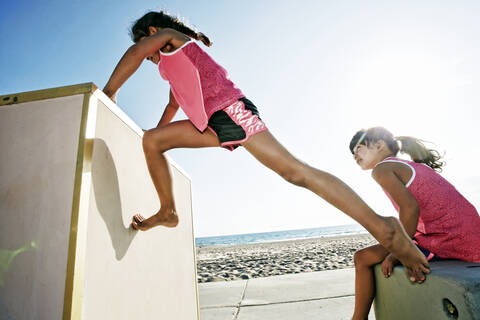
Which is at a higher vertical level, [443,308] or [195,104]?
[195,104]

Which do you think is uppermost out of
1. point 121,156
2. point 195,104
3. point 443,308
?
point 195,104

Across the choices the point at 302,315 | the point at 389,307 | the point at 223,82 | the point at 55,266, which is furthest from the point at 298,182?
the point at 302,315

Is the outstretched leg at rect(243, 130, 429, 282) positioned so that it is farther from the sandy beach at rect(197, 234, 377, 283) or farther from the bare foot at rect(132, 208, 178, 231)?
the sandy beach at rect(197, 234, 377, 283)

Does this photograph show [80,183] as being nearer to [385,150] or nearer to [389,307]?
[389,307]

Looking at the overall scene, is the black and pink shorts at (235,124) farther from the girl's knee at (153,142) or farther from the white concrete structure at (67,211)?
the white concrete structure at (67,211)

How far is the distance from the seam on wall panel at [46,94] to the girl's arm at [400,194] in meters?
1.52

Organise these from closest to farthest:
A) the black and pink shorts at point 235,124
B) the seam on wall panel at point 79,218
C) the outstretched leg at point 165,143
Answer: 1. the seam on wall panel at point 79,218
2. the black and pink shorts at point 235,124
3. the outstretched leg at point 165,143

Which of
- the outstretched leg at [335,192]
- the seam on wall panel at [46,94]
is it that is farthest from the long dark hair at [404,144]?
the seam on wall panel at [46,94]

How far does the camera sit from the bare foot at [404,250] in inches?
40.8

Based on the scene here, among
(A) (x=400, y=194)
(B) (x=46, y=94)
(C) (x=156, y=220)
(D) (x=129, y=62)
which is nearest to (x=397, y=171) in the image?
(A) (x=400, y=194)

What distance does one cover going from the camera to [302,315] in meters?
2.09

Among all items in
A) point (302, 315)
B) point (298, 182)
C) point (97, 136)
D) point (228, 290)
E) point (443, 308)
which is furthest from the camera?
point (228, 290)

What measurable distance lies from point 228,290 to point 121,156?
8.54 ft

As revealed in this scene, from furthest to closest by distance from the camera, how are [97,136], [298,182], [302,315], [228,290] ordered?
[228,290] → [302,315] → [298,182] → [97,136]
